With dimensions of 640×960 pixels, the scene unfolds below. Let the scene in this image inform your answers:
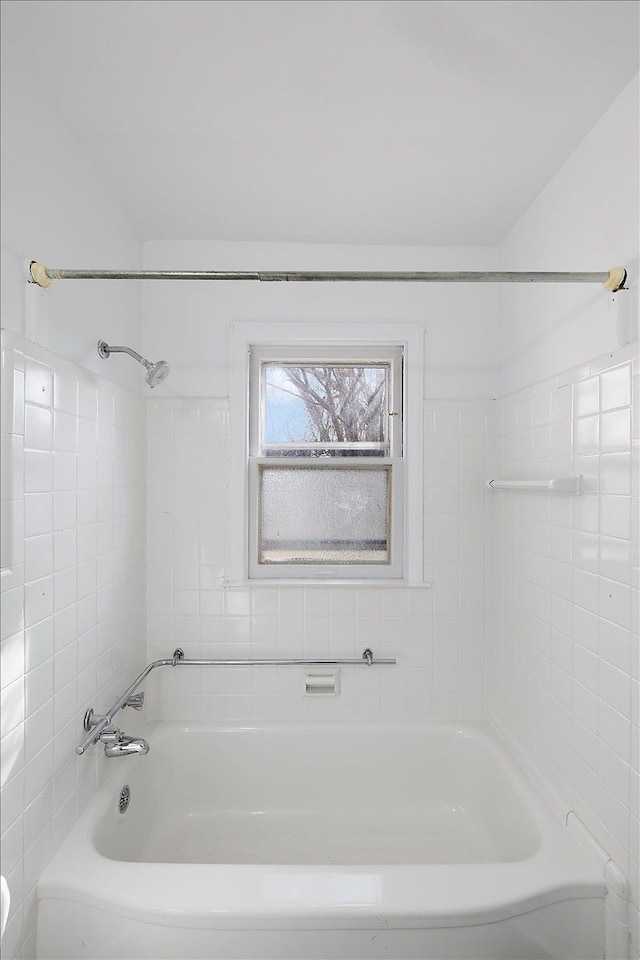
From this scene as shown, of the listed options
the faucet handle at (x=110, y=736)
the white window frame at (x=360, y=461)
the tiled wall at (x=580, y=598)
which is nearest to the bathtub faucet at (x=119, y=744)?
the faucet handle at (x=110, y=736)

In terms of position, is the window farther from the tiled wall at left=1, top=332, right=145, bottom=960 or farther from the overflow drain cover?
the overflow drain cover

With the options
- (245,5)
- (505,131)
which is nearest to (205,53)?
(245,5)

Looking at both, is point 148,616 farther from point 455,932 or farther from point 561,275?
point 561,275

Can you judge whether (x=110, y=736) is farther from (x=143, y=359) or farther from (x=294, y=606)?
(x=143, y=359)

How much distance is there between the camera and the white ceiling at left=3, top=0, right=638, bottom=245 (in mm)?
1162

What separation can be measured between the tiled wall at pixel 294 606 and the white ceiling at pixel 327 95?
2.72ft

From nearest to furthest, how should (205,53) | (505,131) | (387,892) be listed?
1. (205,53)
2. (387,892)
3. (505,131)

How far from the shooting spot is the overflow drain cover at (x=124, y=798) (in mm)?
1844

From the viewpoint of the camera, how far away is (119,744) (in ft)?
5.59

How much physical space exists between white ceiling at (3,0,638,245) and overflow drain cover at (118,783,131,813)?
2071 millimetres

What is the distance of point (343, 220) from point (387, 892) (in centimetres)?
215

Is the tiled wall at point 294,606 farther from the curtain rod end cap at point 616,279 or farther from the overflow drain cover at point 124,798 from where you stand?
the curtain rod end cap at point 616,279

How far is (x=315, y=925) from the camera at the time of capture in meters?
1.32

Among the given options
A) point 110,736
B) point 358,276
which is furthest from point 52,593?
point 358,276
